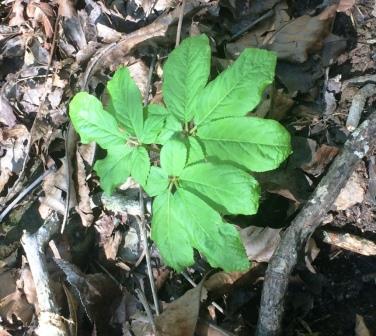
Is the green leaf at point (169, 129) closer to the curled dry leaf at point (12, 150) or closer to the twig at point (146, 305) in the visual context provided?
the twig at point (146, 305)

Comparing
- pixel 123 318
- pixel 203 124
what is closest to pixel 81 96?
pixel 203 124

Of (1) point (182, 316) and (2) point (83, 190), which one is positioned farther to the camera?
(2) point (83, 190)

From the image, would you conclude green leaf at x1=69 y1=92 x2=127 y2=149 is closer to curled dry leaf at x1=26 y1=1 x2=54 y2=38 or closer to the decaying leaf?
the decaying leaf

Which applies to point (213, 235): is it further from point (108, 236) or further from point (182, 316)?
point (108, 236)

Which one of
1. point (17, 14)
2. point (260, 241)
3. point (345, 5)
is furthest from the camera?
point (17, 14)

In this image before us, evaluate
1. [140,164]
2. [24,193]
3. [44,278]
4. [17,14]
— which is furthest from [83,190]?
[17,14]

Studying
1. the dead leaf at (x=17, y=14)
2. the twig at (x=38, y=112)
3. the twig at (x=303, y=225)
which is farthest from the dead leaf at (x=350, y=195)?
the dead leaf at (x=17, y=14)

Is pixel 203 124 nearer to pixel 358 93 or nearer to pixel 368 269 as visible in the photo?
pixel 358 93
